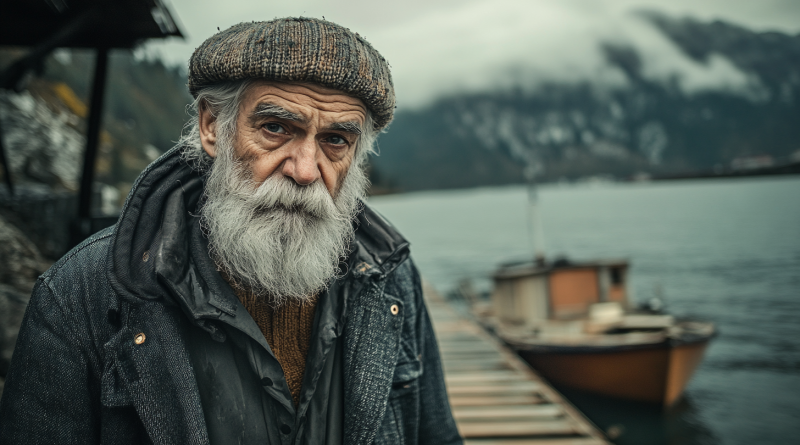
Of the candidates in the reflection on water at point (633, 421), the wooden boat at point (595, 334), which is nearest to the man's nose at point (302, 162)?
the wooden boat at point (595, 334)

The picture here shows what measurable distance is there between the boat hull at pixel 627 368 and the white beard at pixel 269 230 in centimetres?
929

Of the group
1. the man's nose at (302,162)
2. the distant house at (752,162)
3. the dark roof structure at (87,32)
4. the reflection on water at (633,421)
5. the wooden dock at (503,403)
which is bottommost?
the reflection on water at (633,421)

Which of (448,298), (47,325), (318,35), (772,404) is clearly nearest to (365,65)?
(318,35)

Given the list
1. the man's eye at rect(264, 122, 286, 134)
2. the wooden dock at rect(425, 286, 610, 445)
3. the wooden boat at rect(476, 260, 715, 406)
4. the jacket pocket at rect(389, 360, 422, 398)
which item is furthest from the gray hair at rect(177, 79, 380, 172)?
the wooden boat at rect(476, 260, 715, 406)

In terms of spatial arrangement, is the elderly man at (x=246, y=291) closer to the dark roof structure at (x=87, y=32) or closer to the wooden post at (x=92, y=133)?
the dark roof structure at (x=87, y=32)

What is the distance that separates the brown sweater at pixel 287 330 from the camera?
60.0 inches

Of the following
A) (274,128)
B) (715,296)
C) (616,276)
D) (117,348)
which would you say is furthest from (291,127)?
(715,296)

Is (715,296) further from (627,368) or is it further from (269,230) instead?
(269,230)

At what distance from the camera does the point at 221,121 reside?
1560 millimetres

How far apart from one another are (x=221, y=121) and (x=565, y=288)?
34.0 feet

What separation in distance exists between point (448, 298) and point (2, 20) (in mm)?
23347

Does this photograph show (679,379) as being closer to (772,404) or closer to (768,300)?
(772,404)

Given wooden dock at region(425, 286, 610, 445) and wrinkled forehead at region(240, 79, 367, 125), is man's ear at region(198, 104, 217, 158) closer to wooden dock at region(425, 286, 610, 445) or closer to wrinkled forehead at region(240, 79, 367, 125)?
wrinkled forehead at region(240, 79, 367, 125)

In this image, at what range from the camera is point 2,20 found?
3.08 metres
